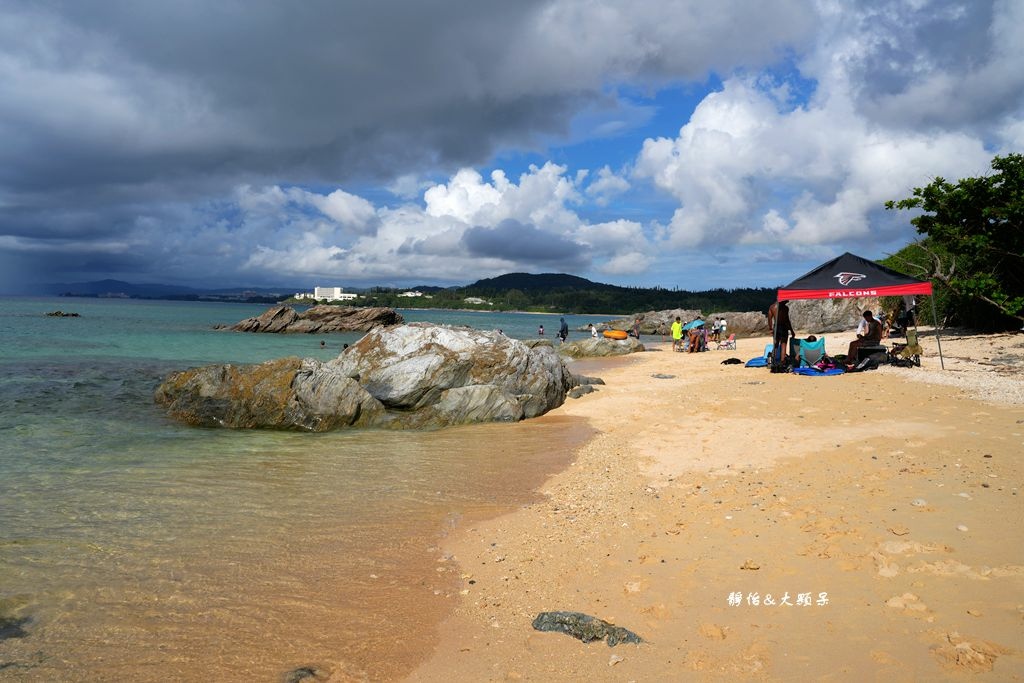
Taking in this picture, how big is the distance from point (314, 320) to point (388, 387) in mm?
60874

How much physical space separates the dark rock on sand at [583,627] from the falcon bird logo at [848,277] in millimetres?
17616

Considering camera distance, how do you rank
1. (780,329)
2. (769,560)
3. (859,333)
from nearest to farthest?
(769,560)
(780,329)
(859,333)

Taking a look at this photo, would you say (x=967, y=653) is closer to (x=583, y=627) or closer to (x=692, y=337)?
(x=583, y=627)

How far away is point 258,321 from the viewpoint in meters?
67.2

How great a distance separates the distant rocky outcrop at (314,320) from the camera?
6712 cm

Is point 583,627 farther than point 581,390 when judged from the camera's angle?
No

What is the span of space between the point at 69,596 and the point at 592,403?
13.1 metres

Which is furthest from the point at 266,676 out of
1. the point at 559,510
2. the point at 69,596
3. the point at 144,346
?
the point at 144,346

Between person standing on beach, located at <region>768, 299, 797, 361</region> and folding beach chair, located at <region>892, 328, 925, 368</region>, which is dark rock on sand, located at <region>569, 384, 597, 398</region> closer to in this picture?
person standing on beach, located at <region>768, 299, 797, 361</region>

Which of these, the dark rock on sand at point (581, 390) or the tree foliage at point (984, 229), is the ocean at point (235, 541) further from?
the tree foliage at point (984, 229)

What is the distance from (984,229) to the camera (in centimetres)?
2308

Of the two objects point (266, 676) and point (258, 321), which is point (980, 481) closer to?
point (266, 676)

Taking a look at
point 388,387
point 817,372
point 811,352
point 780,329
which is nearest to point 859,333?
point 811,352

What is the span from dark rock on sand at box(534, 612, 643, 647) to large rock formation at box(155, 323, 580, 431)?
9783mm
